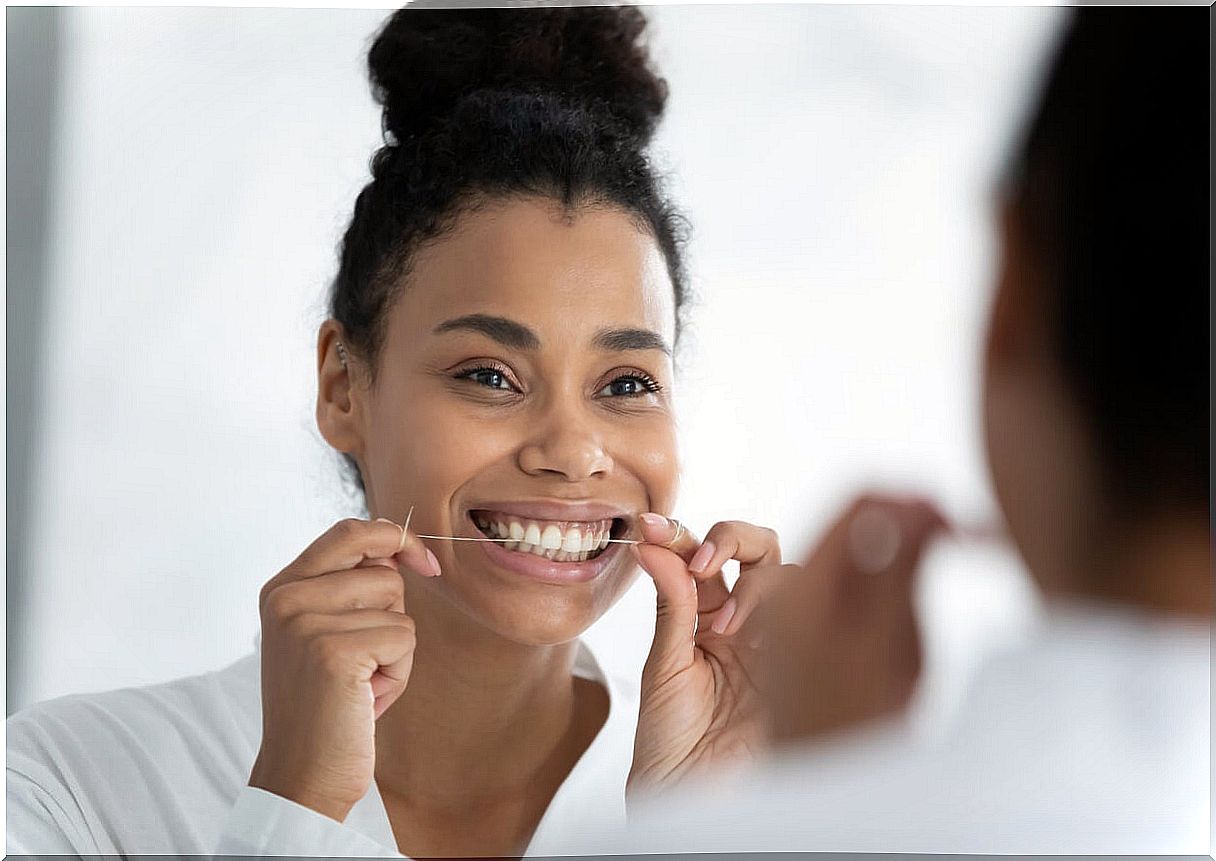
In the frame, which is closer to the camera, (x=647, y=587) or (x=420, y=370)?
(x=420, y=370)

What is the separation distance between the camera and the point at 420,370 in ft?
3.43

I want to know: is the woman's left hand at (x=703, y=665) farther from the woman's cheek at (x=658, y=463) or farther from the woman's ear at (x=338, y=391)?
the woman's ear at (x=338, y=391)

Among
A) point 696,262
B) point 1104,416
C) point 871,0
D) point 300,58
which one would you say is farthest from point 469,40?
point 1104,416

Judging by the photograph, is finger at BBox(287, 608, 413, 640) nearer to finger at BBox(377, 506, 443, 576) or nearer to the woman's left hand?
finger at BBox(377, 506, 443, 576)

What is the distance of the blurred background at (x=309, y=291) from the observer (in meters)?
1.11

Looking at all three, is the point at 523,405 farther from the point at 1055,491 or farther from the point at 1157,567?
the point at 1157,567

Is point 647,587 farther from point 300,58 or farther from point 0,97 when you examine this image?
point 0,97

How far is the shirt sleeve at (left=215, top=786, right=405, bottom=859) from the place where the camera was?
95 cm

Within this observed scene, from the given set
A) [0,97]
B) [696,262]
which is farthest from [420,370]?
[0,97]

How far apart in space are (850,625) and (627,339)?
38 centimetres

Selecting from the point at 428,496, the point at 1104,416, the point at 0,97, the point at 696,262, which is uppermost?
the point at 0,97

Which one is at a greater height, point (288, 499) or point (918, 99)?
point (918, 99)

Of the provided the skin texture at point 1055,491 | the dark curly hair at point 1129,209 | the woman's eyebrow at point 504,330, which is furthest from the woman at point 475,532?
the dark curly hair at point 1129,209

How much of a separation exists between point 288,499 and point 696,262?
48 centimetres
